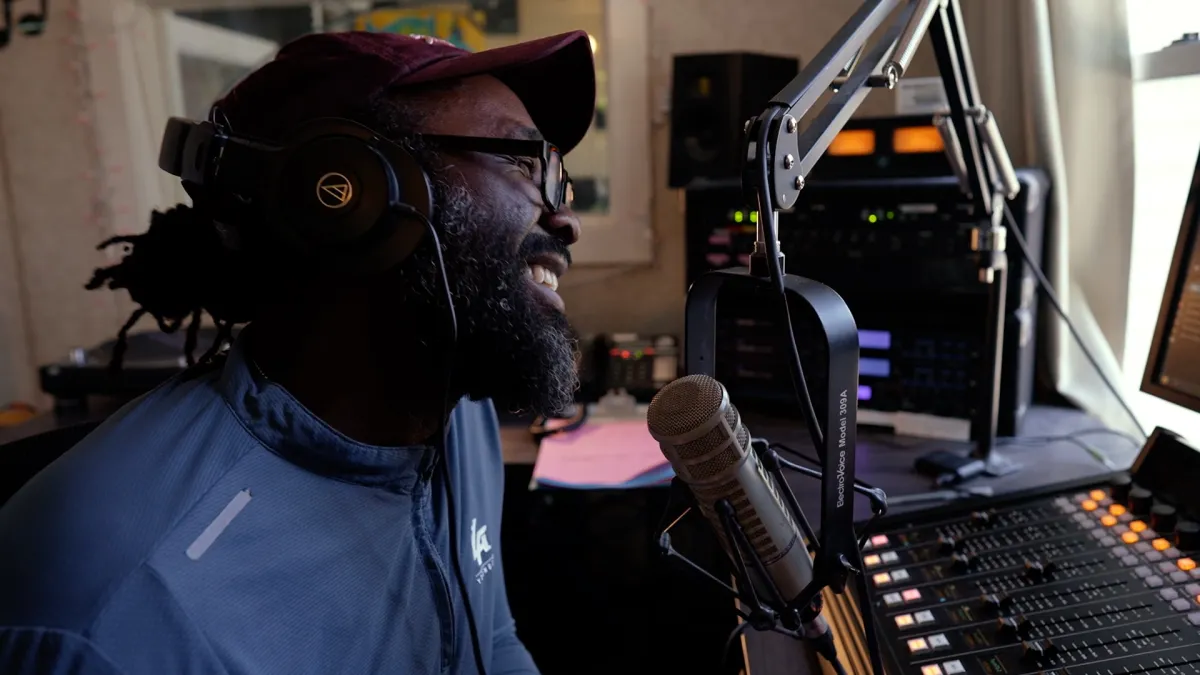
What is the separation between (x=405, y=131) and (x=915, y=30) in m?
0.51

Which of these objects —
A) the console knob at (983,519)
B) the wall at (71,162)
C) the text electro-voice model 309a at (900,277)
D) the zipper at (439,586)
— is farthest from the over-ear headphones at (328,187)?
the wall at (71,162)

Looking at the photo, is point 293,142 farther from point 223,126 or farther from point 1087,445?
point 1087,445

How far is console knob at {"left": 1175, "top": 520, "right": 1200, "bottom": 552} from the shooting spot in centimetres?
83

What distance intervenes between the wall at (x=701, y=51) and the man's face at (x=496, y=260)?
4.02 ft

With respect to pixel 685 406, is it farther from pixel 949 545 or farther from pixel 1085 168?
pixel 1085 168

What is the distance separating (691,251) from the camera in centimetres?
162

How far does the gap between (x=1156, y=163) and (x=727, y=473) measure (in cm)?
116

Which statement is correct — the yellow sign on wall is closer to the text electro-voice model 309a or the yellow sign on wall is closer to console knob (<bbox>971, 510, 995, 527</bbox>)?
the text electro-voice model 309a

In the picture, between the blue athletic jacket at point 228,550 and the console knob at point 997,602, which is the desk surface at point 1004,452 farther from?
the blue athletic jacket at point 228,550

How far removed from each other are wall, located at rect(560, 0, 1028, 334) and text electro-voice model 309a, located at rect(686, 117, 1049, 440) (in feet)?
1.16

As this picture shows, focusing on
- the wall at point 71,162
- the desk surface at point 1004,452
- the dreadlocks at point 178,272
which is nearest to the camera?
the dreadlocks at point 178,272

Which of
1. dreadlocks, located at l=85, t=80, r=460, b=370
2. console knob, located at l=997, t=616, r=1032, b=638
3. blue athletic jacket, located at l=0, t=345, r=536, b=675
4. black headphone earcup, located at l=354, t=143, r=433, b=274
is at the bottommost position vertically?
console knob, located at l=997, t=616, r=1032, b=638

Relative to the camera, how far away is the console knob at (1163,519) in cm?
87

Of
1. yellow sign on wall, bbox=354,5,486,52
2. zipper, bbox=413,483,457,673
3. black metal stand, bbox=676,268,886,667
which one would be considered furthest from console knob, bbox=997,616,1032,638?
yellow sign on wall, bbox=354,5,486,52
